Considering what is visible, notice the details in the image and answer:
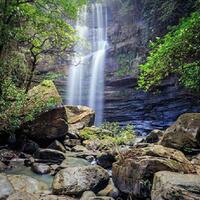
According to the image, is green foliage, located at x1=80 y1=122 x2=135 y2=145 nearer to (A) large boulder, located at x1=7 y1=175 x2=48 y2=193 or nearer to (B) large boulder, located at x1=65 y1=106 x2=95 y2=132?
(B) large boulder, located at x1=65 y1=106 x2=95 y2=132

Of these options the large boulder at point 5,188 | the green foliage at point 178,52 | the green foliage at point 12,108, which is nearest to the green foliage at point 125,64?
the green foliage at point 12,108

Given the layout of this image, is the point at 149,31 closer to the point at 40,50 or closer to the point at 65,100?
the point at 65,100

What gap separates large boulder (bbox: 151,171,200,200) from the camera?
4523 mm

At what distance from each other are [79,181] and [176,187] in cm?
311

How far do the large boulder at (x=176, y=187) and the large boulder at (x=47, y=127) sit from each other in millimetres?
7559

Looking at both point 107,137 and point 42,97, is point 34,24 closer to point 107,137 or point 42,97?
point 42,97

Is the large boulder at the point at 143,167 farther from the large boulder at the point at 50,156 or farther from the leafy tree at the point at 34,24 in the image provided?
the leafy tree at the point at 34,24

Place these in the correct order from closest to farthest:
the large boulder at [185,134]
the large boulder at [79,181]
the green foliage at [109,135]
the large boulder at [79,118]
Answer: the large boulder at [79,181] → the large boulder at [185,134] → the green foliage at [109,135] → the large boulder at [79,118]

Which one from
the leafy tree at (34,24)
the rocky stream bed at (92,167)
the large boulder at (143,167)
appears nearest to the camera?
the rocky stream bed at (92,167)

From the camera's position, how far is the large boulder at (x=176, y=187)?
178 inches

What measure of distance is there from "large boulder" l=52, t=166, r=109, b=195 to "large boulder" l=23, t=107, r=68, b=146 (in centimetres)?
464

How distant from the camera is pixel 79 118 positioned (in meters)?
16.5

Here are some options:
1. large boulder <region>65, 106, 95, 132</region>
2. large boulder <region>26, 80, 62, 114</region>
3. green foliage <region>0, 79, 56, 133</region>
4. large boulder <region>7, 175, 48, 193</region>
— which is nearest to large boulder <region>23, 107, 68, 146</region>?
large boulder <region>26, 80, 62, 114</region>

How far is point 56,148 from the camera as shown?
1162 cm
